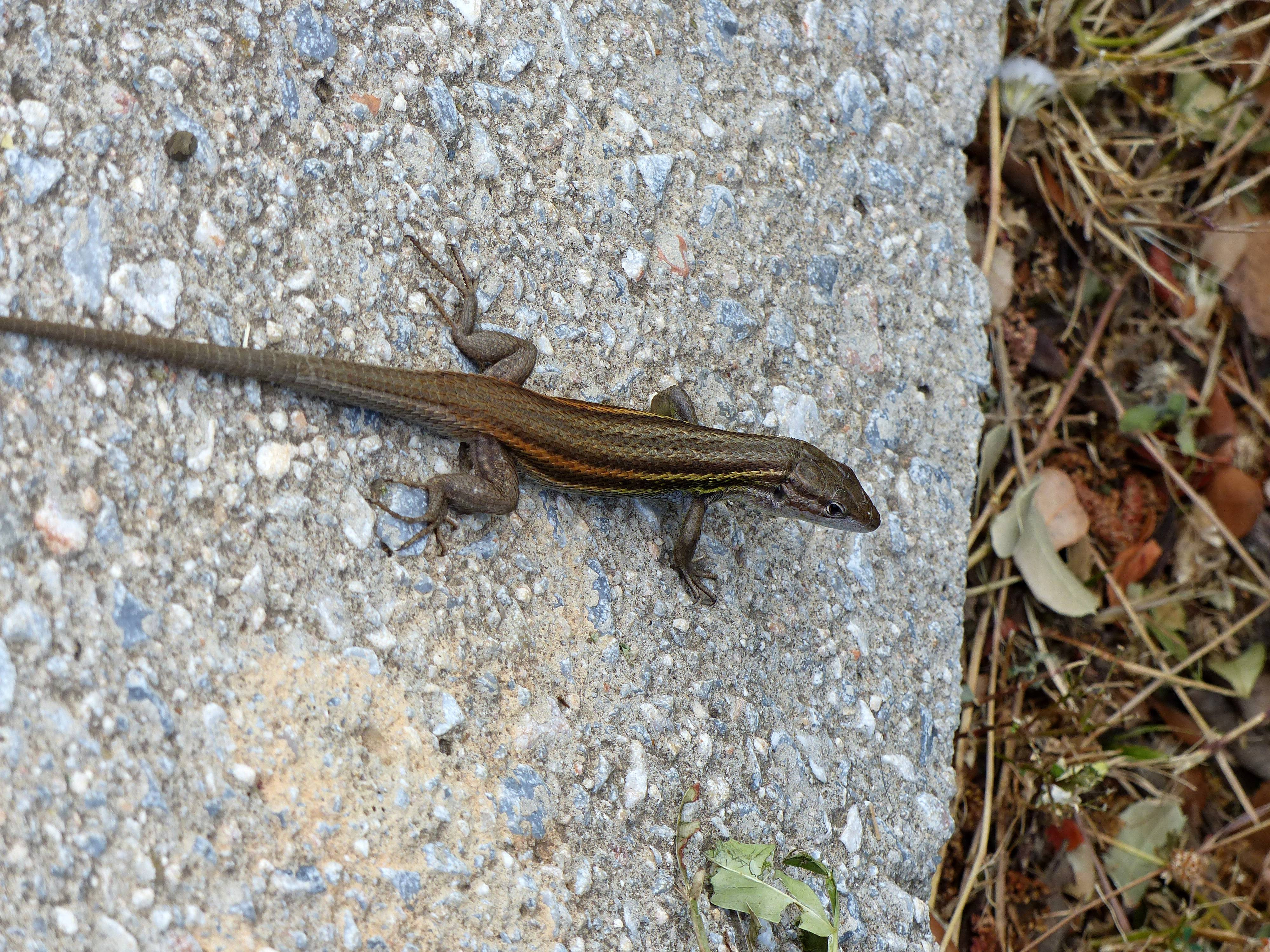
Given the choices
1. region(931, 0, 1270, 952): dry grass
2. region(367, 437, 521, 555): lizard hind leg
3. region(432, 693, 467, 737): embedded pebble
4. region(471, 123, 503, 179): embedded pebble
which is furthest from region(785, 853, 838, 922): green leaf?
region(471, 123, 503, 179): embedded pebble

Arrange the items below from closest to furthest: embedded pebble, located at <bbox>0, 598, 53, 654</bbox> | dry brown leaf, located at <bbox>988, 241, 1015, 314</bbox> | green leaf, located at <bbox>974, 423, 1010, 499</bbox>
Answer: embedded pebble, located at <bbox>0, 598, 53, 654</bbox> → green leaf, located at <bbox>974, 423, 1010, 499</bbox> → dry brown leaf, located at <bbox>988, 241, 1015, 314</bbox>

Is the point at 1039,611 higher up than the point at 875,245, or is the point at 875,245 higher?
the point at 875,245

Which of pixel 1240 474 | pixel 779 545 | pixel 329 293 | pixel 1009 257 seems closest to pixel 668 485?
pixel 779 545

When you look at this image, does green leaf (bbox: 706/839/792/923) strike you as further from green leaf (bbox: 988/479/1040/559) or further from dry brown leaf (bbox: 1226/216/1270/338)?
dry brown leaf (bbox: 1226/216/1270/338)

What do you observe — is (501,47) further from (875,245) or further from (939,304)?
(939,304)

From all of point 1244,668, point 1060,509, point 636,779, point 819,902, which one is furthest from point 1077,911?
point 636,779

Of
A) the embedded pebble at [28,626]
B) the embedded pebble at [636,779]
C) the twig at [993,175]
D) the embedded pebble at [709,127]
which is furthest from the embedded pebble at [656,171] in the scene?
the embedded pebble at [28,626]
